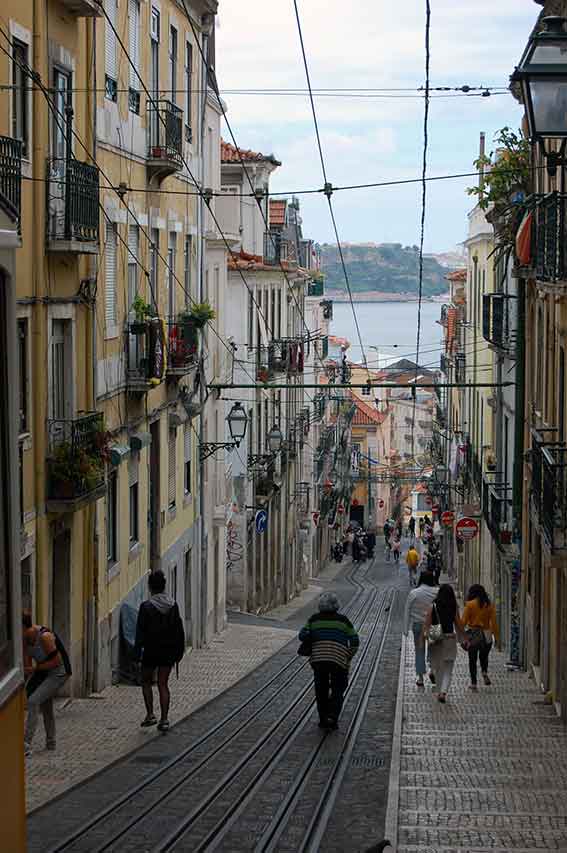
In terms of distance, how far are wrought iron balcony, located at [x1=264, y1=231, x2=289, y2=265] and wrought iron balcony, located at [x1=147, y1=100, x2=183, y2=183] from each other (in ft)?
76.1

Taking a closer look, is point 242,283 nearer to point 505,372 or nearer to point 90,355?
point 505,372

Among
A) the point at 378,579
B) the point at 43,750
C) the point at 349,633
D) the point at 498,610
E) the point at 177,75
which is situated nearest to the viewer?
the point at 43,750

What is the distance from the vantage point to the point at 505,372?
33188 mm

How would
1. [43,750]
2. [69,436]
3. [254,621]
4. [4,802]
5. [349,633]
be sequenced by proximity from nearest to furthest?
[4,802]
[43,750]
[349,633]
[69,436]
[254,621]

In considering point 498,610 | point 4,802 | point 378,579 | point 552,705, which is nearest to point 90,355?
point 552,705

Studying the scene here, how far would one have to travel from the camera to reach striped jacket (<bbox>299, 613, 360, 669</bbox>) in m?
13.8

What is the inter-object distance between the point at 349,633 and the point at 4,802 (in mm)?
9549

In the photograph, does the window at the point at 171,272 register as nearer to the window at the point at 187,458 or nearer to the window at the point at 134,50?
the window at the point at 187,458

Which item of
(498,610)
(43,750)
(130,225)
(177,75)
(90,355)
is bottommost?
(498,610)

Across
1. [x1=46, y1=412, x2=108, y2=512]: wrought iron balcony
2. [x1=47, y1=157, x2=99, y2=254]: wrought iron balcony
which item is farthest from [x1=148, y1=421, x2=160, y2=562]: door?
[x1=47, y1=157, x2=99, y2=254]: wrought iron balcony

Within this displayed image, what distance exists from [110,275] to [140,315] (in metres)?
1.35

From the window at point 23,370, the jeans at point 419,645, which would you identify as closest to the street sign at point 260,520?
the jeans at point 419,645

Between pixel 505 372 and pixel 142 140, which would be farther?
pixel 505 372

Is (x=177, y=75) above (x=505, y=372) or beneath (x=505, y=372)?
above
